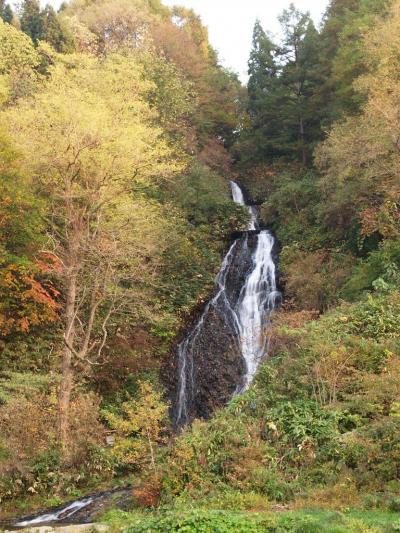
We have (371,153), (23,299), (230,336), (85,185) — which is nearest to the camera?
(23,299)

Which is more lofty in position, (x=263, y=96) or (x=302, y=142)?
(x=263, y=96)

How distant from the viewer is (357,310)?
1454 centimetres

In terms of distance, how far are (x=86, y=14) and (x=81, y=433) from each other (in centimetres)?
3721

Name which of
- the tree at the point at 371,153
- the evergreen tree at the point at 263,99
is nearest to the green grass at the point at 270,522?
the tree at the point at 371,153

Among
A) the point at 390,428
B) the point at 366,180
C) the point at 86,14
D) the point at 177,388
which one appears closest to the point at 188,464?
the point at 390,428

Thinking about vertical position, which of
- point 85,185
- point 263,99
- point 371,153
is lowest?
point 85,185

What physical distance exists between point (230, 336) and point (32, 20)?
3276 centimetres

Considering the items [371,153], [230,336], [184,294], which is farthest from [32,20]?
[371,153]

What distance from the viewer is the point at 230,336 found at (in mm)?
20109

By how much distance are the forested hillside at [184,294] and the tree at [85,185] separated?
8cm

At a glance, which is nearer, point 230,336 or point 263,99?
point 230,336

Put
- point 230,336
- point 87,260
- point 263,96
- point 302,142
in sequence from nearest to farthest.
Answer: point 87,260, point 230,336, point 302,142, point 263,96

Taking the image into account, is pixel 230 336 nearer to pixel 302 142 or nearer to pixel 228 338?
pixel 228 338

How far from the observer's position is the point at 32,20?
40.2m
